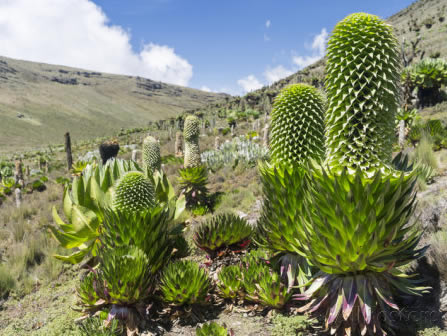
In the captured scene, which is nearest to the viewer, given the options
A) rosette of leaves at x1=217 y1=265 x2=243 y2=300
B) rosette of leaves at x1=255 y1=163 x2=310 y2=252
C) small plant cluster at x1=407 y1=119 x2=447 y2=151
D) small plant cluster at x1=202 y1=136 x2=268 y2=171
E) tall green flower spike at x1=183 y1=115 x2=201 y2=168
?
rosette of leaves at x1=255 y1=163 x2=310 y2=252

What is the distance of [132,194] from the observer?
3.26m

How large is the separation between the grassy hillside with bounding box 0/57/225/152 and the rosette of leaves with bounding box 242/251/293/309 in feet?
203

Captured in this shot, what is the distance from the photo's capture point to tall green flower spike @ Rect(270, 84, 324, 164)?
3.04 m

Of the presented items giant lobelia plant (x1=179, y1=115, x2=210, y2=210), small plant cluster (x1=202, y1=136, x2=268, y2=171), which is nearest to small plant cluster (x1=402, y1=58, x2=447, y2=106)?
small plant cluster (x1=202, y1=136, x2=268, y2=171)

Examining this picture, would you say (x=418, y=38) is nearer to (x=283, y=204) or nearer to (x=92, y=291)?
(x=283, y=204)

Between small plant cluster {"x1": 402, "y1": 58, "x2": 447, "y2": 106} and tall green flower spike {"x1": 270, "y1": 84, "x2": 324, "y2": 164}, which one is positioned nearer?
tall green flower spike {"x1": 270, "y1": 84, "x2": 324, "y2": 164}

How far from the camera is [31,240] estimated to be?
231 inches

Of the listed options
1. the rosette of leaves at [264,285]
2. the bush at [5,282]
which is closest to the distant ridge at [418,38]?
the rosette of leaves at [264,285]

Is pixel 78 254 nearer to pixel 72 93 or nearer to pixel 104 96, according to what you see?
pixel 72 93

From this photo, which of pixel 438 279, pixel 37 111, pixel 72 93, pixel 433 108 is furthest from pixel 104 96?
pixel 438 279

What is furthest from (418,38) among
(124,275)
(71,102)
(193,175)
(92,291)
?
(71,102)

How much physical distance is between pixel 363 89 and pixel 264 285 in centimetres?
210

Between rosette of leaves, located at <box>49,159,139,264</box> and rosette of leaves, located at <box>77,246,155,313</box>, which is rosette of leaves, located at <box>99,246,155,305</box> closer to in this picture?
rosette of leaves, located at <box>77,246,155,313</box>

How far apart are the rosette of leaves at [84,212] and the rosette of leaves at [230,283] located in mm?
1625
